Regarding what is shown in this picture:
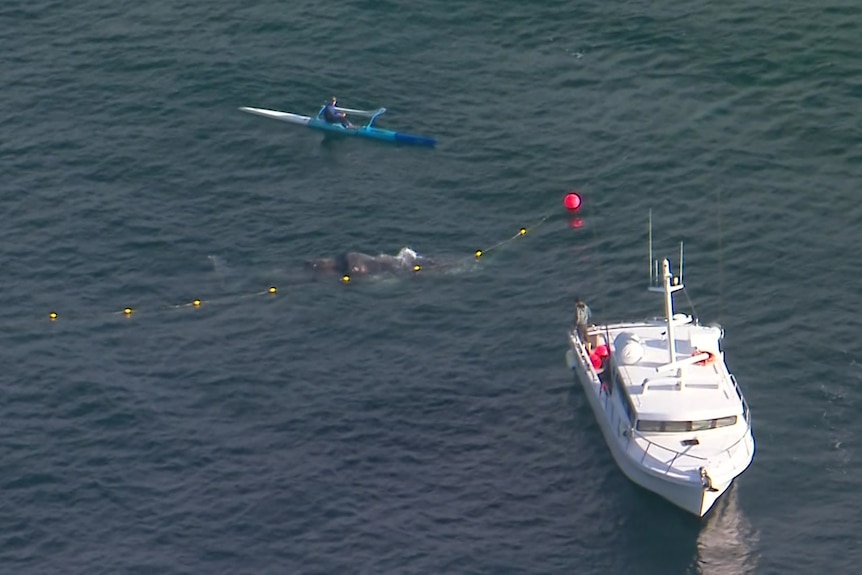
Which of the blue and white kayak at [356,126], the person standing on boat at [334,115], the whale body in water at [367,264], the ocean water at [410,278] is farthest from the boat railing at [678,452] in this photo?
the person standing on boat at [334,115]

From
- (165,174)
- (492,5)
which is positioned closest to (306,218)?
(165,174)

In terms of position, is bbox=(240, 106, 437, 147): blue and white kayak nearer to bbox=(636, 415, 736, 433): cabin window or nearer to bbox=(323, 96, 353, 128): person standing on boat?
bbox=(323, 96, 353, 128): person standing on boat

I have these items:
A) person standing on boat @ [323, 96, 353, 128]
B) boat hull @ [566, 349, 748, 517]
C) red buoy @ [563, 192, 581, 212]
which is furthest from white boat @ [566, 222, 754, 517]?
person standing on boat @ [323, 96, 353, 128]

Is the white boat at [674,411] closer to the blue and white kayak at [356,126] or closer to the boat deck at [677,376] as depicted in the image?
the boat deck at [677,376]

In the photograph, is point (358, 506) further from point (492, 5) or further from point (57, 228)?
point (492, 5)

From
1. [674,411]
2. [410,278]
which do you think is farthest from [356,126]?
[674,411]

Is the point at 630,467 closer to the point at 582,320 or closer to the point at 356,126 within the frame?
the point at 582,320
